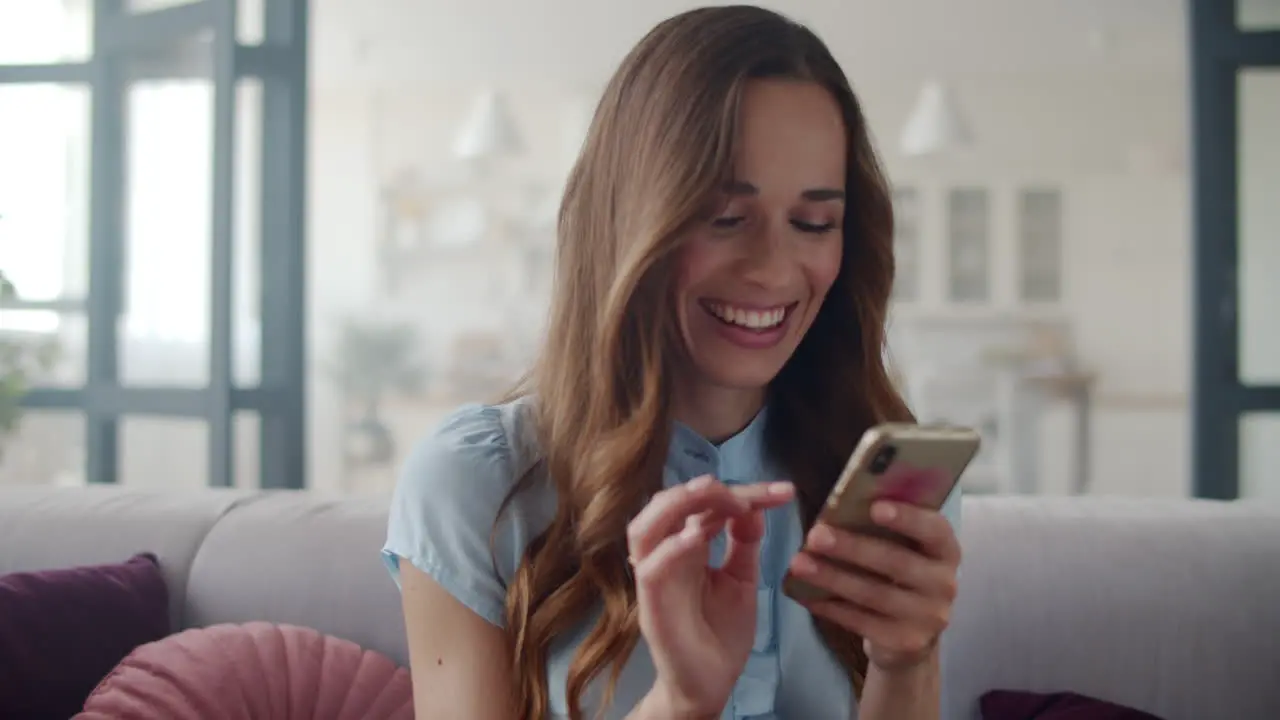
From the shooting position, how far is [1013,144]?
727 centimetres

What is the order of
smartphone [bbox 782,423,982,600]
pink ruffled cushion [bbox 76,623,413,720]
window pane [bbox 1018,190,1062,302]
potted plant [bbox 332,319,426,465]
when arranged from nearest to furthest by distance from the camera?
smartphone [bbox 782,423,982,600]
pink ruffled cushion [bbox 76,623,413,720]
potted plant [bbox 332,319,426,465]
window pane [bbox 1018,190,1062,302]

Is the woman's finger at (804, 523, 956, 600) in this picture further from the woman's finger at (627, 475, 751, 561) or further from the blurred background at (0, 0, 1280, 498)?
the blurred background at (0, 0, 1280, 498)

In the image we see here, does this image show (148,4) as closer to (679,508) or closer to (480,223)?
(679,508)

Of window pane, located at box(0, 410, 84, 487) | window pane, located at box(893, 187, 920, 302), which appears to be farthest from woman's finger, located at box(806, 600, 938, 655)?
window pane, located at box(893, 187, 920, 302)

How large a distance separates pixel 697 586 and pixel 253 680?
0.72 meters

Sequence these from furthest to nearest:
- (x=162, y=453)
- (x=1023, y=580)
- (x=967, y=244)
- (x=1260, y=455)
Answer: (x=967, y=244) → (x=162, y=453) → (x=1260, y=455) → (x=1023, y=580)

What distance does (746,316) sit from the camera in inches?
39.1

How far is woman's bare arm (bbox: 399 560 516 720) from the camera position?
998mm

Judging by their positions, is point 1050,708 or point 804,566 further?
point 1050,708

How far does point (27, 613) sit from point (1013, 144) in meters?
6.85

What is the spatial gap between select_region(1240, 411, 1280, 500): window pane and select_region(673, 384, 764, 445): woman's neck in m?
1.41

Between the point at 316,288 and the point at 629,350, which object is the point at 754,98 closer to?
the point at 629,350

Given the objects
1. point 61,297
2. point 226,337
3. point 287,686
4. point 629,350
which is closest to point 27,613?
point 287,686

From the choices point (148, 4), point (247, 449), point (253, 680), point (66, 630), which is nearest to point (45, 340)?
point (247, 449)
